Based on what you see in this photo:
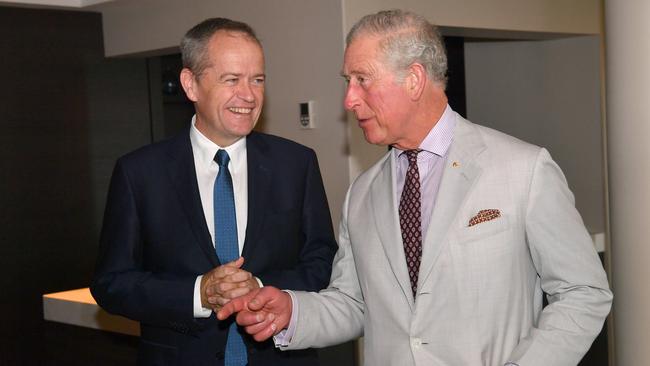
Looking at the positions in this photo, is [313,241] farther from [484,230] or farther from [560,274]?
[560,274]

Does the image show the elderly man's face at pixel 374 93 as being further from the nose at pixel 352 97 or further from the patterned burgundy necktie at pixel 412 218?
the patterned burgundy necktie at pixel 412 218

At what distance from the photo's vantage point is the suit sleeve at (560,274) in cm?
203

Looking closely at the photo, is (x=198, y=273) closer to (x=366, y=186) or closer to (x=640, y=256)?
(x=366, y=186)

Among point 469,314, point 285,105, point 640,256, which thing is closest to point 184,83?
point 469,314

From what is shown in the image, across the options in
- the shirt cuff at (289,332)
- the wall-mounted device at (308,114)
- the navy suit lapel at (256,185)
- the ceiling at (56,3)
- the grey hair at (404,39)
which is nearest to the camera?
the grey hair at (404,39)

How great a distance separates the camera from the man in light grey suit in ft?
6.74

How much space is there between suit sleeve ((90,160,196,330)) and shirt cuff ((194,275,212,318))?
14 mm

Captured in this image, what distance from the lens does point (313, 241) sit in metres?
2.74

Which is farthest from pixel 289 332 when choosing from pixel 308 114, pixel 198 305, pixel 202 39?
pixel 308 114

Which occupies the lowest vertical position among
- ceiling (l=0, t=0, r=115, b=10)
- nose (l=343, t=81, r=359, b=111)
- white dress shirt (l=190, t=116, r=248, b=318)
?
white dress shirt (l=190, t=116, r=248, b=318)

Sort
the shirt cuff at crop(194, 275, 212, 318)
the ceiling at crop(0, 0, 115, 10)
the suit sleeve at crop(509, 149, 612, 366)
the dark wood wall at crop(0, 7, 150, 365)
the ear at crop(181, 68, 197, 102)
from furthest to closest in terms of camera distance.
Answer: the dark wood wall at crop(0, 7, 150, 365), the ceiling at crop(0, 0, 115, 10), the ear at crop(181, 68, 197, 102), the shirt cuff at crop(194, 275, 212, 318), the suit sleeve at crop(509, 149, 612, 366)

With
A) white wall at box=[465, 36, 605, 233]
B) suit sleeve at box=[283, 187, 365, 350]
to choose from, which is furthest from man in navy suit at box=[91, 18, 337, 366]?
white wall at box=[465, 36, 605, 233]

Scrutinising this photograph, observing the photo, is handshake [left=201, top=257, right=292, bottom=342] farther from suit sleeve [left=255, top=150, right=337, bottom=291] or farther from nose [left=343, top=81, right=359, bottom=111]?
nose [left=343, top=81, right=359, bottom=111]

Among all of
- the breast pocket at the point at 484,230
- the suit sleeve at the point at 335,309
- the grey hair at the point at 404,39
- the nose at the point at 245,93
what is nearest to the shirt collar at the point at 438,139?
the grey hair at the point at 404,39
